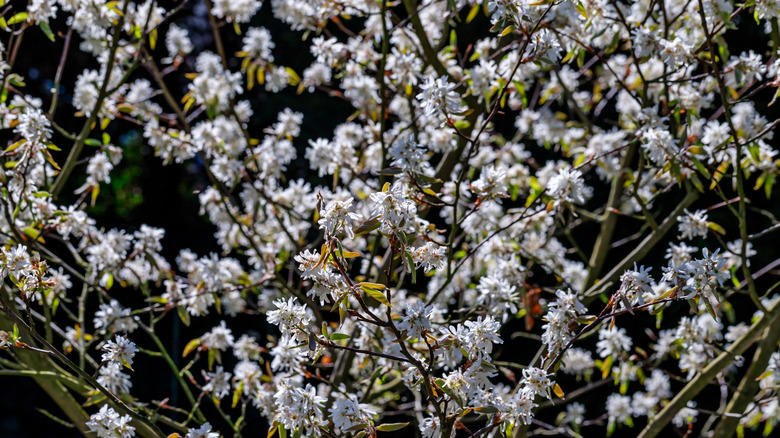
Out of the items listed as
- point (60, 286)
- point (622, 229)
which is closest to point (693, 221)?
point (60, 286)

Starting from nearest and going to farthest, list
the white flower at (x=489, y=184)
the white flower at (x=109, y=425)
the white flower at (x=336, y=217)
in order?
the white flower at (x=336, y=217)
the white flower at (x=109, y=425)
the white flower at (x=489, y=184)

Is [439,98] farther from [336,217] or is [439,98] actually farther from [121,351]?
[121,351]

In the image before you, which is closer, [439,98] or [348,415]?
[348,415]

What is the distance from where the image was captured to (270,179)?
2.34 metres

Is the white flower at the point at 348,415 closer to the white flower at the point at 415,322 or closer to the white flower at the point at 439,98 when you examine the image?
the white flower at the point at 415,322

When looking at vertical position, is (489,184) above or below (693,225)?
above

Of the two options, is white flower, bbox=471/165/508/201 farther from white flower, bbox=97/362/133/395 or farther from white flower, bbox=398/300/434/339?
white flower, bbox=97/362/133/395

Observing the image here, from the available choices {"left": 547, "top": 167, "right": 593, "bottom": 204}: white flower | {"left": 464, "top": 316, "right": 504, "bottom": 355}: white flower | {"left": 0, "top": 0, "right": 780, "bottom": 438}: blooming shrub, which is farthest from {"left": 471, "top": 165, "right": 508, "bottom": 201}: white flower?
{"left": 464, "top": 316, "right": 504, "bottom": 355}: white flower

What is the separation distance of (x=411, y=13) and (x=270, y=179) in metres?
0.78

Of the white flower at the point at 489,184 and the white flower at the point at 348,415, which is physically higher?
the white flower at the point at 489,184

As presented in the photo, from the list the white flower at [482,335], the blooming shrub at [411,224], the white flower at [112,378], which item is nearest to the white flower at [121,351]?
the blooming shrub at [411,224]

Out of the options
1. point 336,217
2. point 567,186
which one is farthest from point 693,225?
point 336,217

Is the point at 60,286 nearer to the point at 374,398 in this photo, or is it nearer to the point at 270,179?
the point at 270,179

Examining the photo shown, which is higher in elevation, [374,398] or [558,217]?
[558,217]
